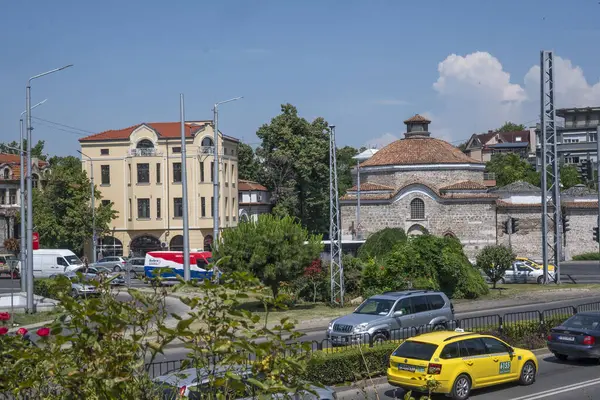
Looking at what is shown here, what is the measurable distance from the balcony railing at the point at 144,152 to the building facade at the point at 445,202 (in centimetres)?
1625

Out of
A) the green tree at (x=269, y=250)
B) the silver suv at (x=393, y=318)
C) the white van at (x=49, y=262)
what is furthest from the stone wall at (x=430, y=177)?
the silver suv at (x=393, y=318)

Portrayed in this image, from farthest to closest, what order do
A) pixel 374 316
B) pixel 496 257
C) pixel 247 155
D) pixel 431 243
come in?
pixel 247 155 → pixel 496 257 → pixel 431 243 → pixel 374 316

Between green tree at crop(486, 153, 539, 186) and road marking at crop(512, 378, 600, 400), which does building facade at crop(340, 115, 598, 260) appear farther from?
road marking at crop(512, 378, 600, 400)

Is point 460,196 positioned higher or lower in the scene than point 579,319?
higher

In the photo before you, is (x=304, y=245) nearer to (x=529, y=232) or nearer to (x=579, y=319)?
(x=579, y=319)

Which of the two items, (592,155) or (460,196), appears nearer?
(460,196)

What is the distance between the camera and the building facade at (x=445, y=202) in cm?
6212

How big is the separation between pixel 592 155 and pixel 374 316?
9644cm

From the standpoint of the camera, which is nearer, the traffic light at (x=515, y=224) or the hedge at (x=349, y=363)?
the hedge at (x=349, y=363)

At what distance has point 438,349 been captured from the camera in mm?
15664

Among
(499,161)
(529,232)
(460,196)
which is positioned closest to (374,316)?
(460,196)

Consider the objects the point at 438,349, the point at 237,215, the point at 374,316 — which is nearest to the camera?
the point at 438,349

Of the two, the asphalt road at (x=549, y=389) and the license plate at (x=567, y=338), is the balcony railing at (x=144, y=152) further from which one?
the asphalt road at (x=549, y=389)

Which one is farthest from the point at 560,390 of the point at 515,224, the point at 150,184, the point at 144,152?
the point at 144,152
